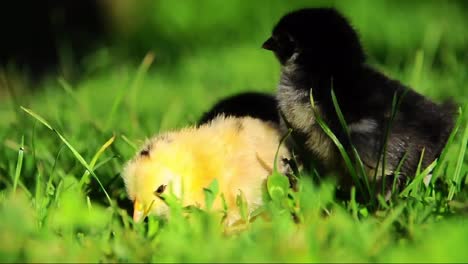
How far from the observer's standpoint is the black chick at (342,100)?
2.90 meters

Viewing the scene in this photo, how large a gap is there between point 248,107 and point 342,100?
54 cm

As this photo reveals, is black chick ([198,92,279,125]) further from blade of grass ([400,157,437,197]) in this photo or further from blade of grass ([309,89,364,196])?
blade of grass ([400,157,437,197])

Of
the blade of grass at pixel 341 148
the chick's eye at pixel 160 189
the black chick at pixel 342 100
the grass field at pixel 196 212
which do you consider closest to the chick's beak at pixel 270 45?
the black chick at pixel 342 100

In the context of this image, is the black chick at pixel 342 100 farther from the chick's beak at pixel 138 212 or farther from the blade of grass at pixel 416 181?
the chick's beak at pixel 138 212

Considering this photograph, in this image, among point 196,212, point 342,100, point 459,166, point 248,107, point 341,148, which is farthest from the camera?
point 248,107

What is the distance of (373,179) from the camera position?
2.76 meters

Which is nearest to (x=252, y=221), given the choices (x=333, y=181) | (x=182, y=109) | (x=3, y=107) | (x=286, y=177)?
(x=286, y=177)

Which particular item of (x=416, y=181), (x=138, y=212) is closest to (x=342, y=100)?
(x=416, y=181)

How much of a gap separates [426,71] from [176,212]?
3015mm

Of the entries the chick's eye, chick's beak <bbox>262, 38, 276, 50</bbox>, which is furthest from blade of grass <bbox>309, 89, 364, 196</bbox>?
Answer: the chick's eye

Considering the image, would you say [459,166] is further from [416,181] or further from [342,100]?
[342,100]

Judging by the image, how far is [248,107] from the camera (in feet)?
11.0

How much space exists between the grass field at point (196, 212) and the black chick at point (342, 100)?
13cm

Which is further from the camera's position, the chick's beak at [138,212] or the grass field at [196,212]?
the chick's beak at [138,212]
